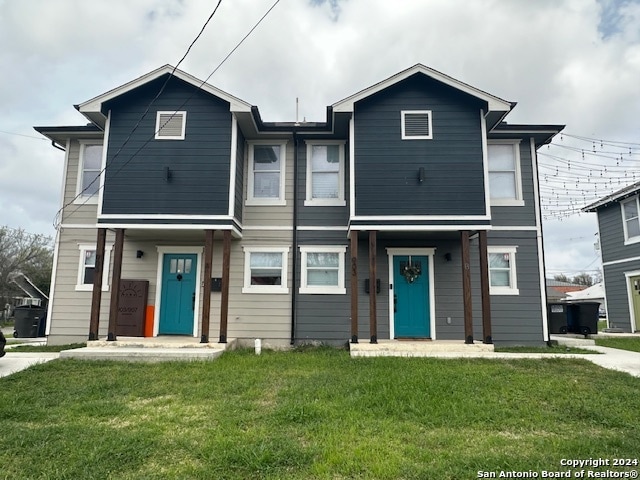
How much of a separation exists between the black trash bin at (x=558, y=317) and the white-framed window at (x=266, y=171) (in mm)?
7876

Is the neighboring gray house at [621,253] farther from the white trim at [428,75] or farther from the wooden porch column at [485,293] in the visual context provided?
the wooden porch column at [485,293]

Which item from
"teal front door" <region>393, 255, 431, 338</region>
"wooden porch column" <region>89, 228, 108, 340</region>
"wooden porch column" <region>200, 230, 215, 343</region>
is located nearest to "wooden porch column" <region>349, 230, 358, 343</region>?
"teal front door" <region>393, 255, 431, 338</region>

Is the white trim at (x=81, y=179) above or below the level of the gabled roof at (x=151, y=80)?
below

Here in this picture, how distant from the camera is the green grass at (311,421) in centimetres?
322

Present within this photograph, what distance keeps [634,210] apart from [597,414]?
1332 cm

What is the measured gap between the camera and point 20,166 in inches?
1090

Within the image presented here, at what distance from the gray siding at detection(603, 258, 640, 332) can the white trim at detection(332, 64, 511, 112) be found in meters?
9.67

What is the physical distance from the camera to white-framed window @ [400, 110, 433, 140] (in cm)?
921

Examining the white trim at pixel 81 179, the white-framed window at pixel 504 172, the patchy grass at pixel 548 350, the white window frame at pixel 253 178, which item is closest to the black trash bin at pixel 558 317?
the patchy grass at pixel 548 350

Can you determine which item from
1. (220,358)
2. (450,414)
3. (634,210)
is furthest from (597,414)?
(634,210)

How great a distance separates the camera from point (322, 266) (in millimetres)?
10078

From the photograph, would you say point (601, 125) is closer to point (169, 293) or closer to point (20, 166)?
point (169, 293)

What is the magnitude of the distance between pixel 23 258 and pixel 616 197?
3586 cm

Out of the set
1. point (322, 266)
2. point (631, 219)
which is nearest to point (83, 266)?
point (322, 266)
